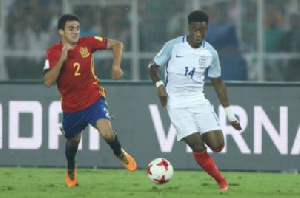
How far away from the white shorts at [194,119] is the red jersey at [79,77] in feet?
3.40

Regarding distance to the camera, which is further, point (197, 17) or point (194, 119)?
point (194, 119)

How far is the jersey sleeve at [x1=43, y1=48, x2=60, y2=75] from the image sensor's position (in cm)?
1295

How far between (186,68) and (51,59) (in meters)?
1.58

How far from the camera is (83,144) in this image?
661 inches

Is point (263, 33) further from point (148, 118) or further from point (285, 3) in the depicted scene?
point (148, 118)

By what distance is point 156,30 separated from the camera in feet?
65.5

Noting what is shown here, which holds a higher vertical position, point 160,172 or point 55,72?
point 55,72

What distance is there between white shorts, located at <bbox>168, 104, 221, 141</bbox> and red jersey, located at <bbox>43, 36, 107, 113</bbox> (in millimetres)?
1037

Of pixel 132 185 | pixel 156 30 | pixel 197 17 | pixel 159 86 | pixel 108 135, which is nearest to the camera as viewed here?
pixel 197 17

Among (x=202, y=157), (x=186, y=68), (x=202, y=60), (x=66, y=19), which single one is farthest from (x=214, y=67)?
(x=66, y=19)

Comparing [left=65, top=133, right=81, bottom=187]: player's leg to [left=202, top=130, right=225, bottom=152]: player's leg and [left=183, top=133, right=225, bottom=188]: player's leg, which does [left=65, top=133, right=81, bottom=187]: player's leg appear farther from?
[left=202, top=130, right=225, bottom=152]: player's leg

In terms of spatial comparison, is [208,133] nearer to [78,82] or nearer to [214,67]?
[214,67]

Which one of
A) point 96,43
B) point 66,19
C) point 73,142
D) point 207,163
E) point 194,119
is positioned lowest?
point 207,163

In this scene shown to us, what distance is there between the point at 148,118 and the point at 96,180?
2257mm
